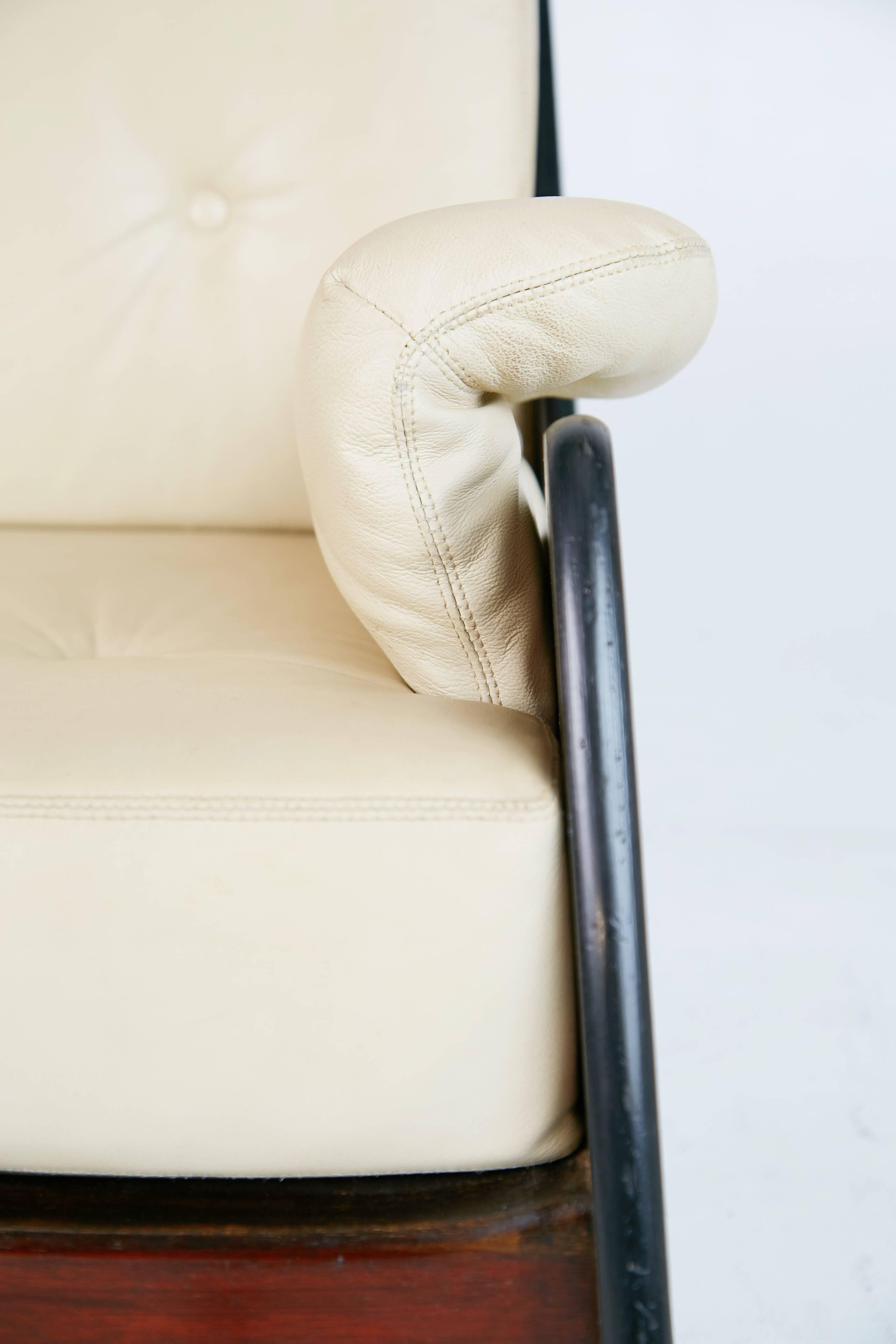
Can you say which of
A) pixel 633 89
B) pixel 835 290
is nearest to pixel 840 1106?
pixel 835 290

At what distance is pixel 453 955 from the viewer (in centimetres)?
37

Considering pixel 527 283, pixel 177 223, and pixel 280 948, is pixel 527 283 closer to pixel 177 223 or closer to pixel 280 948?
pixel 280 948

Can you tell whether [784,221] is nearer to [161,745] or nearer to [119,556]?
[119,556]

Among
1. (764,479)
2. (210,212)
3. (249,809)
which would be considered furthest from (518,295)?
(764,479)

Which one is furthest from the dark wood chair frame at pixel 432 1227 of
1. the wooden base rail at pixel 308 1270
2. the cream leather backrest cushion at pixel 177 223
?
the cream leather backrest cushion at pixel 177 223

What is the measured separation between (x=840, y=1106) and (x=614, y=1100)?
22.0 inches

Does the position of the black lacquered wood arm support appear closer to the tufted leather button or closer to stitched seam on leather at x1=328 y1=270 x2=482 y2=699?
stitched seam on leather at x1=328 y1=270 x2=482 y2=699

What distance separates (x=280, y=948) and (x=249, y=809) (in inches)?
2.0

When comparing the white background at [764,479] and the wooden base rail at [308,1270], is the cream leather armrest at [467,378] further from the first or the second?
the white background at [764,479]

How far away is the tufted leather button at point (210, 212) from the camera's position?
0.89 meters

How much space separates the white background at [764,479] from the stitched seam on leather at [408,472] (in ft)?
2.09

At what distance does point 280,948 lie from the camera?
0.37m

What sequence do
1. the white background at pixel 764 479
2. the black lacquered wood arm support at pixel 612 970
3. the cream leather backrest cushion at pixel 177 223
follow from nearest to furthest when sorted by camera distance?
the black lacquered wood arm support at pixel 612 970
the cream leather backrest cushion at pixel 177 223
the white background at pixel 764 479

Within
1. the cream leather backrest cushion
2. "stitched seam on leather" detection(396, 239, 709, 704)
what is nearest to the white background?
the cream leather backrest cushion
